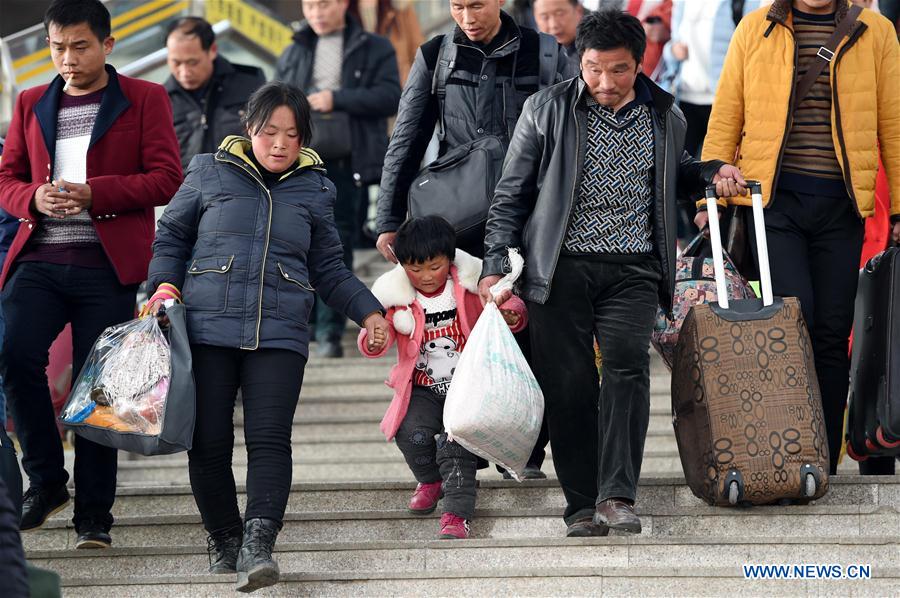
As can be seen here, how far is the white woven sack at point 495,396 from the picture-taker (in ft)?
19.3

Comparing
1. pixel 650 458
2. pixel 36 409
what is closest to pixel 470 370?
pixel 36 409

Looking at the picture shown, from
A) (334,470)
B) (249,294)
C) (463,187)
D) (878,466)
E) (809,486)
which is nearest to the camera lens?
(249,294)

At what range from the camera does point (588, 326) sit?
6.04 m

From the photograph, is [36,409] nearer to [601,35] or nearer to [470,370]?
[470,370]

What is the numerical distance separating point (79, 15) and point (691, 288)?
271 cm

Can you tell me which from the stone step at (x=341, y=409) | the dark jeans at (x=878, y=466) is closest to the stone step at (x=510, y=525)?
the dark jeans at (x=878, y=466)

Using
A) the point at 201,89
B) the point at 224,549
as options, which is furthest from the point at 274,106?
the point at 201,89

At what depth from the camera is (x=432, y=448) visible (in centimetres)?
641

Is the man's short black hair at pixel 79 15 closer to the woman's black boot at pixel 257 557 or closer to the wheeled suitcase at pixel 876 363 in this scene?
the woman's black boot at pixel 257 557

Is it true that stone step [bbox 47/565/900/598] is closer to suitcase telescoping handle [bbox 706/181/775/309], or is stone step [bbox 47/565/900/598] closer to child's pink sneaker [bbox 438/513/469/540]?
child's pink sneaker [bbox 438/513/469/540]

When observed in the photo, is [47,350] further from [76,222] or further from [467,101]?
[467,101]

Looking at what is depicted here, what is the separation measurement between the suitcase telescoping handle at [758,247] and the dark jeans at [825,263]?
0.33 meters

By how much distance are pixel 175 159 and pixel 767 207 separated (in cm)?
245

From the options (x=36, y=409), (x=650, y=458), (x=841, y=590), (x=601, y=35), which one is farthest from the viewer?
(x=650, y=458)
